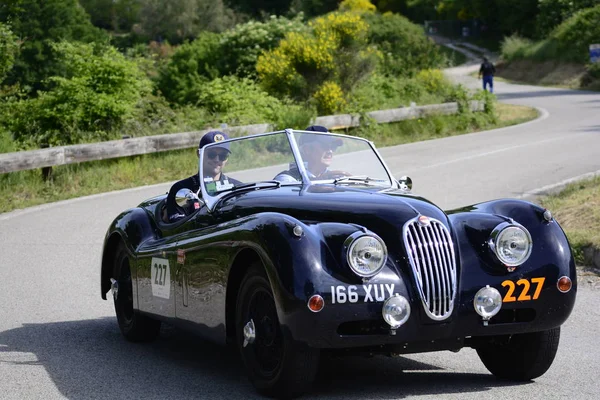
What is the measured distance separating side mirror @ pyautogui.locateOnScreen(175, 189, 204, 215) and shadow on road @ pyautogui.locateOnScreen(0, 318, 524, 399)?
111 cm

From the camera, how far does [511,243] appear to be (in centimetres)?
639

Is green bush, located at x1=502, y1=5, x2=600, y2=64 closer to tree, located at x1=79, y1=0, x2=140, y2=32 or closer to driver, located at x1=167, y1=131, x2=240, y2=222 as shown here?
driver, located at x1=167, y1=131, x2=240, y2=222

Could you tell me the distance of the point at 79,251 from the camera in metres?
13.0

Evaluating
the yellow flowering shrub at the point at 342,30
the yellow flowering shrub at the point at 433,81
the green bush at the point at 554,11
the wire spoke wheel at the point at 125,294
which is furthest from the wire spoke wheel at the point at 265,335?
the green bush at the point at 554,11

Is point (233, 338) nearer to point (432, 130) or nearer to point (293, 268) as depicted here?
point (293, 268)

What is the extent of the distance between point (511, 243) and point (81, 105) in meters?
16.6

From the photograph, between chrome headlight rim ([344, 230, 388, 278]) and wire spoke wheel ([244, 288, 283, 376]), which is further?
wire spoke wheel ([244, 288, 283, 376])

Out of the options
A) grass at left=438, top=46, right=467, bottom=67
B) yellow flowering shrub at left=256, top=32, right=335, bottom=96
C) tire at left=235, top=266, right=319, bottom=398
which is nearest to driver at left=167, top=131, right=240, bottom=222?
tire at left=235, top=266, right=319, bottom=398

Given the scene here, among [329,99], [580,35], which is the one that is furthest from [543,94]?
[329,99]

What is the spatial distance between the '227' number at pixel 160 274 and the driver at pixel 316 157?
1.07 m

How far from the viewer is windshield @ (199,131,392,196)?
767 centimetres

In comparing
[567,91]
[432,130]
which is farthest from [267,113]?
[567,91]

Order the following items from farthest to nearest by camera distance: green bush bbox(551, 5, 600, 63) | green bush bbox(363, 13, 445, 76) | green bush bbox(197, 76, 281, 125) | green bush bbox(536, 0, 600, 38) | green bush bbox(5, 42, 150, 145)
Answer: green bush bbox(536, 0, 600, 38) → green bush bbox(551, 5, 600, 63) → green bush bbox(363, 13, 445, 76) → green bush bbox(197, 76, 281, 125) → green bush bbox(5, 42, 150, 145)

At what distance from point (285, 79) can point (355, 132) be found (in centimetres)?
408
